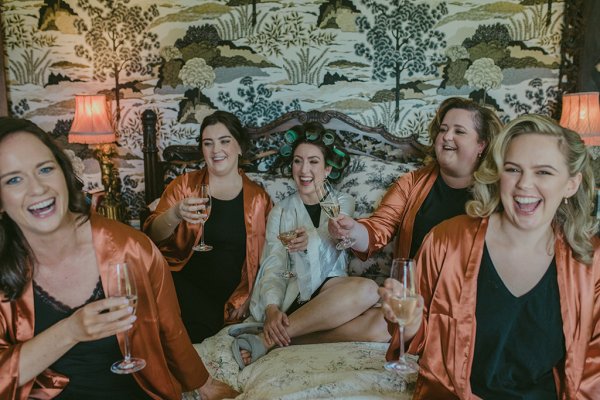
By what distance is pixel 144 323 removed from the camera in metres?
1.64

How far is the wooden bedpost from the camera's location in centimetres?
381

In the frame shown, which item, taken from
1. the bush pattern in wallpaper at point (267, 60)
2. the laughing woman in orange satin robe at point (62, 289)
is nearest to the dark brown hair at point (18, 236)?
the laughing woman in orange satin robe at point (62, 289)

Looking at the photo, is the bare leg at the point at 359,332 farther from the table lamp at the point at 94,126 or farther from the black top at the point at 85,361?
the table lamp at the point at 94,126

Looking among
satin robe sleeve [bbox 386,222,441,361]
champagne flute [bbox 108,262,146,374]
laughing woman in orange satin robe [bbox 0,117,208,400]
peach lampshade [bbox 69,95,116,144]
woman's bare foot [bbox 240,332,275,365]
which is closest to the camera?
champagne flute [bbox 108,262,146,374]

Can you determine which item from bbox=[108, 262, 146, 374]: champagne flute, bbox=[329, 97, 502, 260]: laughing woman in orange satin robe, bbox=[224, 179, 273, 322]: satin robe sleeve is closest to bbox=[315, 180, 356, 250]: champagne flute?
bbox=[329, 97, 502, 260]: laughing woman in orange satin robe

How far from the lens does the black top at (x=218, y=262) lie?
2877 mm

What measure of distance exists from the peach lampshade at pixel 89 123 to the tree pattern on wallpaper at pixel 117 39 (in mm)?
300

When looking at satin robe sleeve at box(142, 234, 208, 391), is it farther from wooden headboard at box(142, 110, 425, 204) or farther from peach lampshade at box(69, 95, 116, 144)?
peach lampshade at box(69, 95, 116, 144)

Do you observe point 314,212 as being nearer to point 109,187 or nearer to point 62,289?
point 62,289

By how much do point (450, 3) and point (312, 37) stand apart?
0.94 m

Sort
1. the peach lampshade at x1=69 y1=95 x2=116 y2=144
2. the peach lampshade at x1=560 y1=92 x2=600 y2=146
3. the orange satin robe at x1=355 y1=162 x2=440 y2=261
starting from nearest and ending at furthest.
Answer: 1. the orange satin robe at x1=355 y1=162 x2=440 y2=261
2. the peach lampshade at x1=560 y1=92 x2=600 y2=146
3. the peach lampshade at x1=69 y1=95 x2=116 y2=144

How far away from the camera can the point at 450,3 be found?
3.60 meters

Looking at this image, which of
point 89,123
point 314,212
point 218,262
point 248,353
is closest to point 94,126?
point 89,123

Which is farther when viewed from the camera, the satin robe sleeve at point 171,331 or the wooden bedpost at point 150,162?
the wooden bedpost at point 150,162
